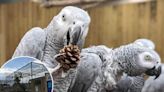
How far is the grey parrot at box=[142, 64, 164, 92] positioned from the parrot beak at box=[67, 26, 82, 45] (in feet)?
0.64

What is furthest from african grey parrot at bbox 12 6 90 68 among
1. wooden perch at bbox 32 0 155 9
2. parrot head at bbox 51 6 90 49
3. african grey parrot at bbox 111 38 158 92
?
wooden perch at bbox 32 0 155 9

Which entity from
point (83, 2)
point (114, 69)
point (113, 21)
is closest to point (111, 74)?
point (114, 69)

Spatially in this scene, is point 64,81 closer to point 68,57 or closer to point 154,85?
point 68,57

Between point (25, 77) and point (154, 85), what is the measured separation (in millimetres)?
324

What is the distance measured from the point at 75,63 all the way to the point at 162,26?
5.22 feet

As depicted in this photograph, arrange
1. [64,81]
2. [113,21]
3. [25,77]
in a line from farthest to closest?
1. [113,21]
2. [64,81]
3. [25,77]

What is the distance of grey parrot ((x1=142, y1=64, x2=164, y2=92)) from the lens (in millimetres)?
705

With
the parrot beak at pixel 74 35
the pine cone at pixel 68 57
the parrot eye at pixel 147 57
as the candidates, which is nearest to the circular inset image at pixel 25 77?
the pine cone at pixel 68 57

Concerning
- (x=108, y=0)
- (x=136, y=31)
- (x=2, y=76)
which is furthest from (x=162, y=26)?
(x=2, y=76)

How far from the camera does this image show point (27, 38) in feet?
2.20

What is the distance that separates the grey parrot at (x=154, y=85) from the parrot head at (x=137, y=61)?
2 cm

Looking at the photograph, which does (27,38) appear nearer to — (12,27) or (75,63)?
(75,63)

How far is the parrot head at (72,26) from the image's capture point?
0.63m

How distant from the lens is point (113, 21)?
214 centimetres
